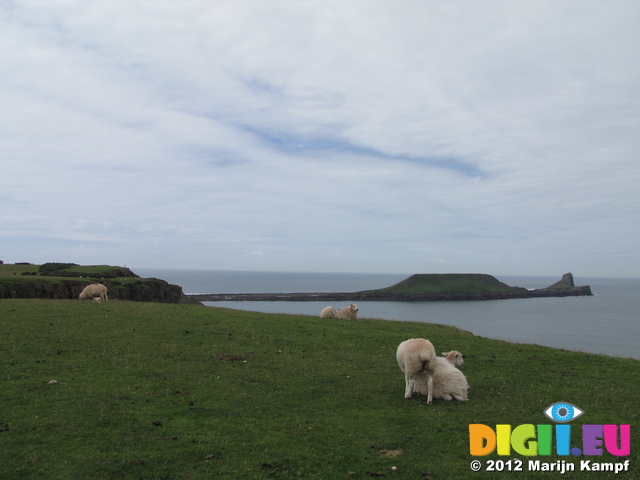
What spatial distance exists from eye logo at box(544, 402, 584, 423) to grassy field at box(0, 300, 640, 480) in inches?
9.6

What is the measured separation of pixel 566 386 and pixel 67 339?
18.4m

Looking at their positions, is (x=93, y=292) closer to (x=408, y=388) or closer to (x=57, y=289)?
(x=57, y=289)

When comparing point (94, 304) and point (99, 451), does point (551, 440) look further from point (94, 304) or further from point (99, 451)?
point (94, 304)

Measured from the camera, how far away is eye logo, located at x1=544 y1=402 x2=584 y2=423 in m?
10.7

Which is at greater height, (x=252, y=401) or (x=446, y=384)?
(x=446, y=384)

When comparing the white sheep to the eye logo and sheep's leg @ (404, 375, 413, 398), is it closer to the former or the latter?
sheep's leg @ (404, 375, 413, 398)

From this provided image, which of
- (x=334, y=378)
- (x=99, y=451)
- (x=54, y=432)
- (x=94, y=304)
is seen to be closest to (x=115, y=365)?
(x=54, y=432)

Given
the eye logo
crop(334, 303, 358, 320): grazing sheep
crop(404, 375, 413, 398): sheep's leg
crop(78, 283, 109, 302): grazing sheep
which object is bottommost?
the eye logo

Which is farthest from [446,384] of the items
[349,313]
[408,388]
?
[349,313]

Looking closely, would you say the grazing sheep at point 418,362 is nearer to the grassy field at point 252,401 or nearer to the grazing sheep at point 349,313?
the grassy field at point 252,401

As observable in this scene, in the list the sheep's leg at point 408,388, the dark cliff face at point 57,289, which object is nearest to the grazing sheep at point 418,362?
the sheep's leg at point 408,388

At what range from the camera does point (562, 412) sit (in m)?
11.1

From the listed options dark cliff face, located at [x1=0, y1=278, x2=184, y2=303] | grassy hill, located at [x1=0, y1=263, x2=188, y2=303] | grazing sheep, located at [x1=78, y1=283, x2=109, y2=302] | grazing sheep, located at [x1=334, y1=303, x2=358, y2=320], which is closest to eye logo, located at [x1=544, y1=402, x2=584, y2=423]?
grazing sheep, located at [x1=334, y1=303, x2=358, y2=320]

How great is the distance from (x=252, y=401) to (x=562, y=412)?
809cm
